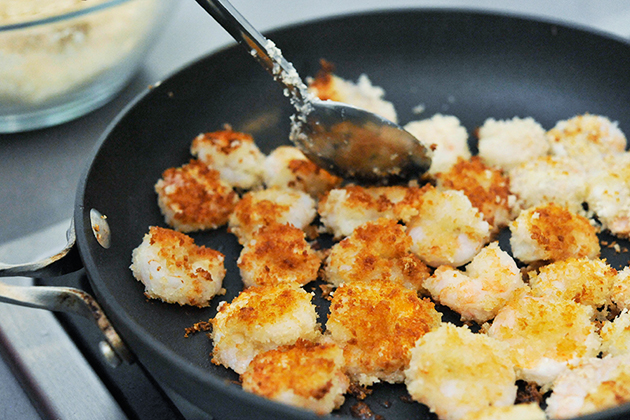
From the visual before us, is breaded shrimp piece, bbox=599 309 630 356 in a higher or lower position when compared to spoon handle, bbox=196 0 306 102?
lower

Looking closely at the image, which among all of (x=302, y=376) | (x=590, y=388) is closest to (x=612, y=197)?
(x=590, y=388)

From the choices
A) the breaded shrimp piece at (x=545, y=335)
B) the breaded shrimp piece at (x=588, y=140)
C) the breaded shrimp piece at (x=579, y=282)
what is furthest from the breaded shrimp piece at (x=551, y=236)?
the breaded shrimp piece at (x=588, y=140)

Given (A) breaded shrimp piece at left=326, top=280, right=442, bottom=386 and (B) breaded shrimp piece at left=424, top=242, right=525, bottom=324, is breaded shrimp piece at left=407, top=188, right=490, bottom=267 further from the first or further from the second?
(A) breaded shrimp piece at left=326, top=280, right=442, bottom=386

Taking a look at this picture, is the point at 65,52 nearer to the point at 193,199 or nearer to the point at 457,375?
the point at 193,199

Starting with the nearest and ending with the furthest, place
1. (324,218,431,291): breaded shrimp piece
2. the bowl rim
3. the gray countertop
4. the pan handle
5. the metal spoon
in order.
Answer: the pan handle → (324,218,431,291): breaded shrimp piece → the metal spoon → the bowl rim → the gray countertop

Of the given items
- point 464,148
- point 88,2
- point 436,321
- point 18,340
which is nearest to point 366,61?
point 464,148

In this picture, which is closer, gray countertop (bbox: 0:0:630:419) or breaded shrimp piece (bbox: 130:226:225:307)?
breaded shrimp piece (bbox: 130:226:225:307)

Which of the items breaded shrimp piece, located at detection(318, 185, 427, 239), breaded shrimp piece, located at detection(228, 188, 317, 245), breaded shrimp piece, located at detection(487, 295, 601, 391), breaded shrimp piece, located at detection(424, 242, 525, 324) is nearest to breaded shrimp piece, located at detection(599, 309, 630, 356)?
breaded shrimp piece, located at detection(487, 295, 601, 391)
